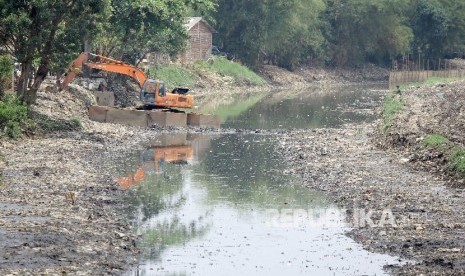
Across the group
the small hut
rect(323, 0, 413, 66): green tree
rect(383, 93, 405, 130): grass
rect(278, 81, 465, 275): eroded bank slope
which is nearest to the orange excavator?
rect(278, 81, 465, 275): eroded bank slope

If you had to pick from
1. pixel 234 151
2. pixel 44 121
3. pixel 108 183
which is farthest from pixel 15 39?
pixel 108 183

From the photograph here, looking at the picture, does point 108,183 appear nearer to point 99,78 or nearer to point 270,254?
point 270,254

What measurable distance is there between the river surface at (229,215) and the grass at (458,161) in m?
3.87

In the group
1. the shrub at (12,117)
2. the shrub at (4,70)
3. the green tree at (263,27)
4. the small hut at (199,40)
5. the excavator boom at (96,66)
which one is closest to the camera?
the shrub at (12,117)

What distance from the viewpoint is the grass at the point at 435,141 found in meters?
32.4

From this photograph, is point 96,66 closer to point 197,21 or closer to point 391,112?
point 391,112

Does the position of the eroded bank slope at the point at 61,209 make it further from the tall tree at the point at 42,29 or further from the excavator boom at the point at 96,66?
the excavator boom at the point at 96,66

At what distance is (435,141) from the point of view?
109 ft

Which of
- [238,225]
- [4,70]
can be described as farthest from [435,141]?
[4,70]

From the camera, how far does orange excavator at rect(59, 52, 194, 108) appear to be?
4334cm

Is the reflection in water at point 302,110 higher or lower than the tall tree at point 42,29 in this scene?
lower

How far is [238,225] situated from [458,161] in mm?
8061

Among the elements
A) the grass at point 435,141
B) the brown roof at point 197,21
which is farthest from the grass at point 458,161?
the brown roof at point 197,21

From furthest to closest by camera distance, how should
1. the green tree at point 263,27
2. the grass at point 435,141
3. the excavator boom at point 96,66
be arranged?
1. the green tree at point 263,27
2. the excavator boom at point 96,66
3. the grass at point 435,141
